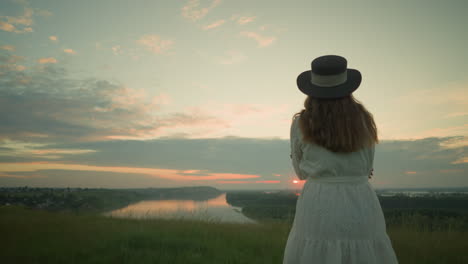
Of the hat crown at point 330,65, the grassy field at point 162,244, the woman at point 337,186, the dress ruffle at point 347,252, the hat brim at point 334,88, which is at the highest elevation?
the hat crown at point 330,65

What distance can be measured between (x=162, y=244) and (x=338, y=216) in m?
5.13

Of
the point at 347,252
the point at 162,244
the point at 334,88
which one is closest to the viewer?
the point at 347,252

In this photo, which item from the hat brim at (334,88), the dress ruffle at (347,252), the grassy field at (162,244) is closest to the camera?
the dress ruffle at (347,252)

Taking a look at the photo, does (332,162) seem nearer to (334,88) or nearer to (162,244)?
(334,88)

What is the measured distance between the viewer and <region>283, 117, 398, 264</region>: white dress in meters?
1.83

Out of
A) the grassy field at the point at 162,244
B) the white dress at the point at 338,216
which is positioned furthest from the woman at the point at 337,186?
the grassy field at the point at 162,244

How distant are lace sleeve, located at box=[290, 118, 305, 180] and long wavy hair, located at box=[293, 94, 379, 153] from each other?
8 centimetres

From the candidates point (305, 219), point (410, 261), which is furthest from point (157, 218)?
point (305, 219)

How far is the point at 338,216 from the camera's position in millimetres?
1846

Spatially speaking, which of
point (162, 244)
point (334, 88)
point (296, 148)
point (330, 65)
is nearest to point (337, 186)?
point (296, 148)

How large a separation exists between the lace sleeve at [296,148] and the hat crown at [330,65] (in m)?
0.45

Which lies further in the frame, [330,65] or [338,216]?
[330,65]

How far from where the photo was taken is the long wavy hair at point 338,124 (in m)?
1.86

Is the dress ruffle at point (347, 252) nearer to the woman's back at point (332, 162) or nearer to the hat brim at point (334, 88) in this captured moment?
the woman's back at point (332, 162)
